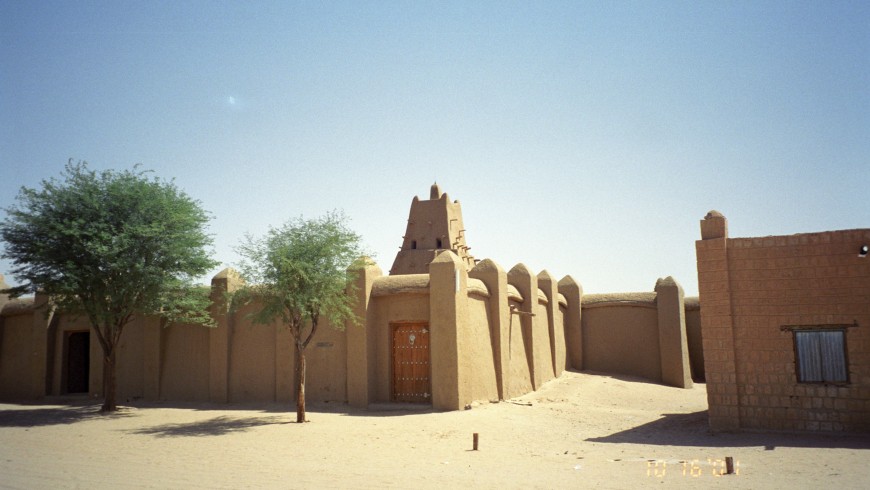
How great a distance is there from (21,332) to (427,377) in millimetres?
16332

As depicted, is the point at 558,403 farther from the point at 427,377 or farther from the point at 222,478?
the point at 222,478

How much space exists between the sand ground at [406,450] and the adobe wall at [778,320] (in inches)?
22.9

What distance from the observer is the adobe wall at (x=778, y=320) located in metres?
12.6

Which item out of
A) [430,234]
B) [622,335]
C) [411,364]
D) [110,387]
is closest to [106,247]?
[110,387]

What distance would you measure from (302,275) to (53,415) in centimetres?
871

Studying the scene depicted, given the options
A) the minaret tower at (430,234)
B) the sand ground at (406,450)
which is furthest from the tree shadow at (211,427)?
the minaret tower at (430,234)

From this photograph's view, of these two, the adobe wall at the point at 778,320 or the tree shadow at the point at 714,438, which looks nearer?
the tree shadow at the point at 714,438

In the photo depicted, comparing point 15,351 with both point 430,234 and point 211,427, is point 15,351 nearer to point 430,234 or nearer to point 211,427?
point 211,427

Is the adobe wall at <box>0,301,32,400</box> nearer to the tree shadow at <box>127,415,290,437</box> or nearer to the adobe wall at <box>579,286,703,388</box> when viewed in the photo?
the tree shadow at <box>127,415,290,437</box>

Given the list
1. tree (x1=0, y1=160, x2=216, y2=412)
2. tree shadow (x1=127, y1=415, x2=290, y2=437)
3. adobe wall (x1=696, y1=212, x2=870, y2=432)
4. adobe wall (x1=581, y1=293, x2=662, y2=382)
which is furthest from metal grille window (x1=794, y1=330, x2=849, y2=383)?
tree (x1=0, y1=160, x2=216, y2=412)

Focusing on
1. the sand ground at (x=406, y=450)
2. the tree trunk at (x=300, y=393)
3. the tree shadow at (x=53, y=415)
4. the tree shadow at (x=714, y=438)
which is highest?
the tree trunk at (x=300, y=393)

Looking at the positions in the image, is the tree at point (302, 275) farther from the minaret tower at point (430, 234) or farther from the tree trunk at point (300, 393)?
the minaret tower at point (430, 234)

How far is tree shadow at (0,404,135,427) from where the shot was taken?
53.6ft

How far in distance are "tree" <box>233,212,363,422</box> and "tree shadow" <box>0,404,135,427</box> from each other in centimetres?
519
